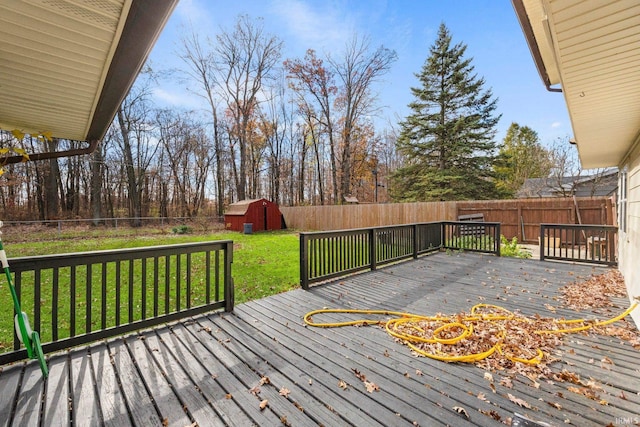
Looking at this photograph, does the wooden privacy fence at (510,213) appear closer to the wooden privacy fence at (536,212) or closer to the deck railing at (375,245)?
the wooden privacy fence at (536,212)

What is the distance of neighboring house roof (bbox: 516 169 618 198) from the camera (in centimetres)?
1391

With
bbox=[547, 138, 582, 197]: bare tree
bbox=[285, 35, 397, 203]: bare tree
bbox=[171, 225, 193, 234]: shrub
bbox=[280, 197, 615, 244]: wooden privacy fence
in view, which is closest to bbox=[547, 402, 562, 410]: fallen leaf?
bbox=[280, 197, 615, 244]: wooden privacy fence

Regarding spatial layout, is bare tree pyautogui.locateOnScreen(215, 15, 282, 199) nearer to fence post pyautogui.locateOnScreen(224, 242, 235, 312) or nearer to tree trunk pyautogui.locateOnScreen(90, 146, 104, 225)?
tree trunk pyautogui.locateOnScreen(90, 146, 104, 225)

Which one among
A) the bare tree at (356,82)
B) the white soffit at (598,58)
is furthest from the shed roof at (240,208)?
the white soffit at (598,58)

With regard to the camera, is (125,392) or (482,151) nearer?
(125,392)

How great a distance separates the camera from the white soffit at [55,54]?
1.38 m

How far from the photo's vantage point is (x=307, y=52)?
61.1 feet

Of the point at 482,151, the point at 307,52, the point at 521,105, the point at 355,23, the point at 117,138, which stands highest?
the point at 355,23

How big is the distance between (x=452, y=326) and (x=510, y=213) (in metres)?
9.44

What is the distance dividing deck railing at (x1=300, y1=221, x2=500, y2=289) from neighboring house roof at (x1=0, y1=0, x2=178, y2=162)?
9.33ft

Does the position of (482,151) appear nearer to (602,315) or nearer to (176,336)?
(602,315)

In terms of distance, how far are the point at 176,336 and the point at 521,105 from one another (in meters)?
20.5

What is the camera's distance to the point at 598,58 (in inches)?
68.6

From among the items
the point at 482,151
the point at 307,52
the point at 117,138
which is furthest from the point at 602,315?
the point at 117,138
